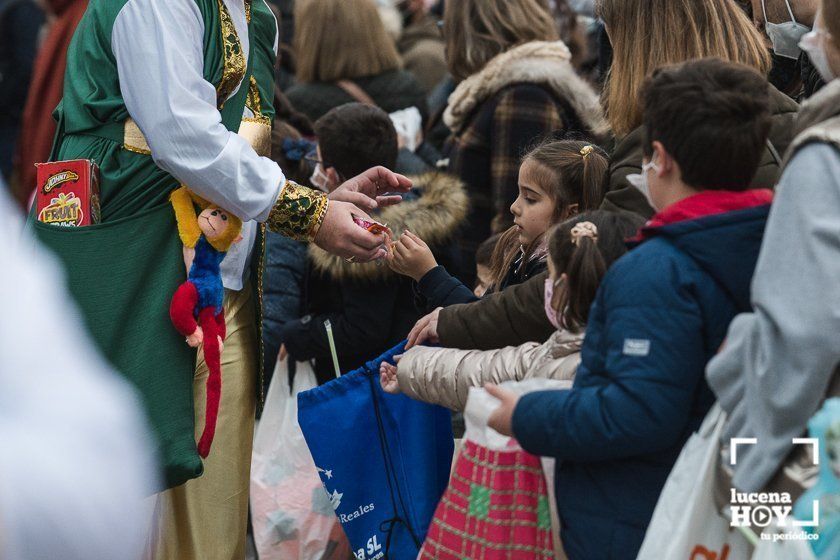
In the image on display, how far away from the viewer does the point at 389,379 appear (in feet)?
10.7

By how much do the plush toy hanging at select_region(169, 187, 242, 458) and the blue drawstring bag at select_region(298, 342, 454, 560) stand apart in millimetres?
296

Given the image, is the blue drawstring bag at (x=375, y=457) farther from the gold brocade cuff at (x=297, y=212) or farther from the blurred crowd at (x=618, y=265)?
the gold brocade cuff at (x=297, y=212)

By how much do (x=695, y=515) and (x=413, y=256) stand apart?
1.25m

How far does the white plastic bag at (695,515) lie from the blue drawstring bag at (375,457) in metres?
1.06

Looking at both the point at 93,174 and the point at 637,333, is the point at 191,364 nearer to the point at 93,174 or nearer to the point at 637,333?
the point at 93,174

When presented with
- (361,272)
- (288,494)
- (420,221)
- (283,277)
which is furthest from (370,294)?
(288,494)

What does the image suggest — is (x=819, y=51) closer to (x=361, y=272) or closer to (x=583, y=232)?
(x=583, y=232)

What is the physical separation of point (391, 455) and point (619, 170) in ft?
3.28

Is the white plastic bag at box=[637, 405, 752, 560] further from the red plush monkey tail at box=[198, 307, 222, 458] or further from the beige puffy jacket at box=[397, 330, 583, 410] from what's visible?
the red plush monkey tail at box=[198, 307, 222, 458]

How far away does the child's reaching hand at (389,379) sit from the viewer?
3215 mm

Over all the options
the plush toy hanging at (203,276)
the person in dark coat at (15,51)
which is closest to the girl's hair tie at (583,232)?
the plush toy hanging at (203,276)

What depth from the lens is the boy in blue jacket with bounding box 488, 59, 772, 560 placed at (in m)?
2.40

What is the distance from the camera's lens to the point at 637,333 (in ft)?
7.86

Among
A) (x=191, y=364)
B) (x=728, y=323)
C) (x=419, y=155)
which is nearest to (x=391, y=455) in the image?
(x=191, y=364)
